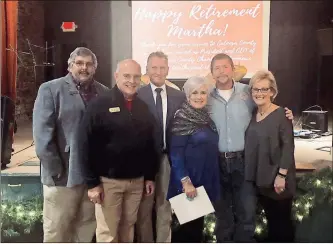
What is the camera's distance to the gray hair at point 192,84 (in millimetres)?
1809

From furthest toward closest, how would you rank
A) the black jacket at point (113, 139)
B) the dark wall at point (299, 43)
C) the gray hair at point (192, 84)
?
1. the dark wall at point (299, 43)
2. the gray hair at point (192, 84)
3. the black jacket at point (113, 139)

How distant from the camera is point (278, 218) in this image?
1.98 m

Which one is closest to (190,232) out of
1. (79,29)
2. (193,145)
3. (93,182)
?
(193,145)

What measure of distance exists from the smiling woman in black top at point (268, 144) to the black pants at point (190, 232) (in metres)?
0.36

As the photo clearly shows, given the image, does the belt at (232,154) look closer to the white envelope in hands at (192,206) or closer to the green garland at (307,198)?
the white envelope in hands at (192,206)

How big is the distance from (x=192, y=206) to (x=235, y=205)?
0.24 metres

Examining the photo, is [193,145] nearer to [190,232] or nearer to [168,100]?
[168,100]

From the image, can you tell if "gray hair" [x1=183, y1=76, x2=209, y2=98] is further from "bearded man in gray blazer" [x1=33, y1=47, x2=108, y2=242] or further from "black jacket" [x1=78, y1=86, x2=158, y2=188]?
"bearded man in gray blazer" [x1=33, y1=47, x2=108, y2=242]

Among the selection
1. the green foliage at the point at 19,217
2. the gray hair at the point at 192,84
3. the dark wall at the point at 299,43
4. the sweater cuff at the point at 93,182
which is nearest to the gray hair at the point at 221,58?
the gray hair at the point at 192,84

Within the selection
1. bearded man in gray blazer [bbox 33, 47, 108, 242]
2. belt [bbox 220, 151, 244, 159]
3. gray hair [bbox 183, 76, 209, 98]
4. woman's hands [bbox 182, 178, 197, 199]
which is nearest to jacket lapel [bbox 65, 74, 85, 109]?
bearded man in gray blazer [bbox 33, 47, 108, 242]

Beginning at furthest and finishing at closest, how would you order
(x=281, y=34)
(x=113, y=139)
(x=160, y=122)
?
1. (x=281, y=34)
2. (x=160, y=122)
3. (x=113, y=139)

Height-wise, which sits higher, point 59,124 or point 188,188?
point 59,124

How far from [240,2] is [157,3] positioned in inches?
17.6

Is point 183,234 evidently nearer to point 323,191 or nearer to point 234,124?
point 234,124
